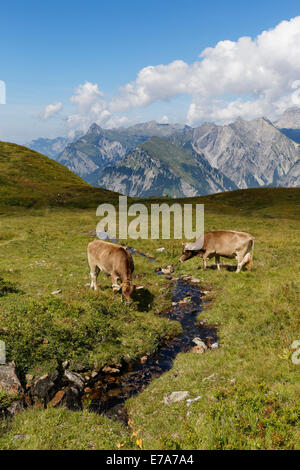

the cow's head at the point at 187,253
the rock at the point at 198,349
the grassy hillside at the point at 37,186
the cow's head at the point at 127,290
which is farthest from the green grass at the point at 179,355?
the grassy hillside at the point at 37,186

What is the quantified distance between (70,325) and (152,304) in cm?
525

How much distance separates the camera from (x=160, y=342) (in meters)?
11.9

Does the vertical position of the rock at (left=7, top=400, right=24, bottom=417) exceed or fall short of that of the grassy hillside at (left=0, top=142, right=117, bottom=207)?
it falls short

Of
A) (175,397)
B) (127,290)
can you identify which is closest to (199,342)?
(175,397)

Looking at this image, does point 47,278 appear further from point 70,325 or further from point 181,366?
point 181,366

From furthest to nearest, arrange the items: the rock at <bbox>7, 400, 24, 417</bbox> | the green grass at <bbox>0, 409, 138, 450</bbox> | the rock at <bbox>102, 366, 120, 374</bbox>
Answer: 1. the rock at <bbox>102, 366, 120, 374</bbox>
2. the rock at <bbox>7, 400, 24, 417</bbox>
3. the green grass at <bbox>0, 409, 138, 450</bbox>

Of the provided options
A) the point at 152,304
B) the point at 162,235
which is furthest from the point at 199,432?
the point at 162,235

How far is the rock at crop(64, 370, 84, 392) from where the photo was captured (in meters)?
9.12

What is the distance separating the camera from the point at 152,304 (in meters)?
15.4

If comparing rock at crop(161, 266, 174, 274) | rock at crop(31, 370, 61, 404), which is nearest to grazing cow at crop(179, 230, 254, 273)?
rock at crop(161, 266, 174, 274)

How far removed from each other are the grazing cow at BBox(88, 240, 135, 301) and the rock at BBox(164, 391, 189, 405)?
6.02 meters

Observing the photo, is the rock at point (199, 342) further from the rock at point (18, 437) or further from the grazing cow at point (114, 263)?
the rock at point (18, 437)

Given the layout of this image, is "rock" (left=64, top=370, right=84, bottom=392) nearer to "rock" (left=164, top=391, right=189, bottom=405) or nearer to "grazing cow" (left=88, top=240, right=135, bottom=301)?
"rock" (left=164, top=391, right=189, bottom=405)

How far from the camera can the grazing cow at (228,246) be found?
18.8 m
